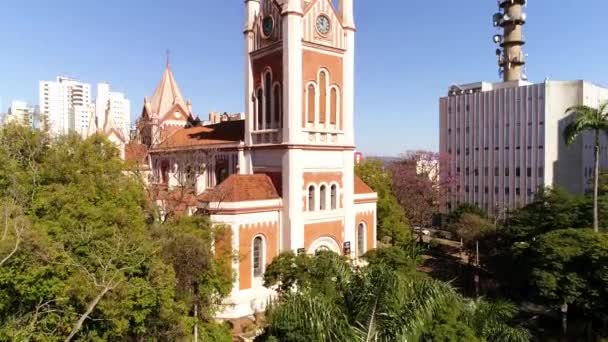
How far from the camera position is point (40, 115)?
57.1ft

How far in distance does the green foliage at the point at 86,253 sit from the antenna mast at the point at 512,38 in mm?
50103

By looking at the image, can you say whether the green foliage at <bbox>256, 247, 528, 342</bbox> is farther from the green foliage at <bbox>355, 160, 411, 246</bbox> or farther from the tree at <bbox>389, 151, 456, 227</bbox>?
the tree at <bbox>389, 151, 456, 227</bbox>

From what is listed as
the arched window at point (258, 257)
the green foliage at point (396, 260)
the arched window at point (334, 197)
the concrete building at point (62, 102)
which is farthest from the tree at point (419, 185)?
the concrete building at point (62, 102)

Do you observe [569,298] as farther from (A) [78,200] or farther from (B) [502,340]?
(A) [78,200]

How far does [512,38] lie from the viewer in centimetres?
5431

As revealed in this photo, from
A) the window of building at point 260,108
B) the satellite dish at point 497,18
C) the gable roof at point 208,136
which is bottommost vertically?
the gable roof at point 208,136

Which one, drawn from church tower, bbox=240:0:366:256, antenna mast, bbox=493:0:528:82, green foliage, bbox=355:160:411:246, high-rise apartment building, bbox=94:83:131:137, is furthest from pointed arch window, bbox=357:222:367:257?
antenna mast, bbox=493:0:528:82

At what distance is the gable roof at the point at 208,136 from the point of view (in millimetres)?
27578

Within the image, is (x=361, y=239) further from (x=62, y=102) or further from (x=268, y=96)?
(x=62, y=102)

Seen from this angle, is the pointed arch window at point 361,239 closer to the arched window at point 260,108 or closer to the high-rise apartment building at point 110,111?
the arched window at point 260,108

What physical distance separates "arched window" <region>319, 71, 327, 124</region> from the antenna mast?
3978cm

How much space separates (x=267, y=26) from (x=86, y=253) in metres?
16.4

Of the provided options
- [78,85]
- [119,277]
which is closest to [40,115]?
[119,277]

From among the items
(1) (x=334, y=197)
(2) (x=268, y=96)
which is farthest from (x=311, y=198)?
(2) (x=268, y=96)
